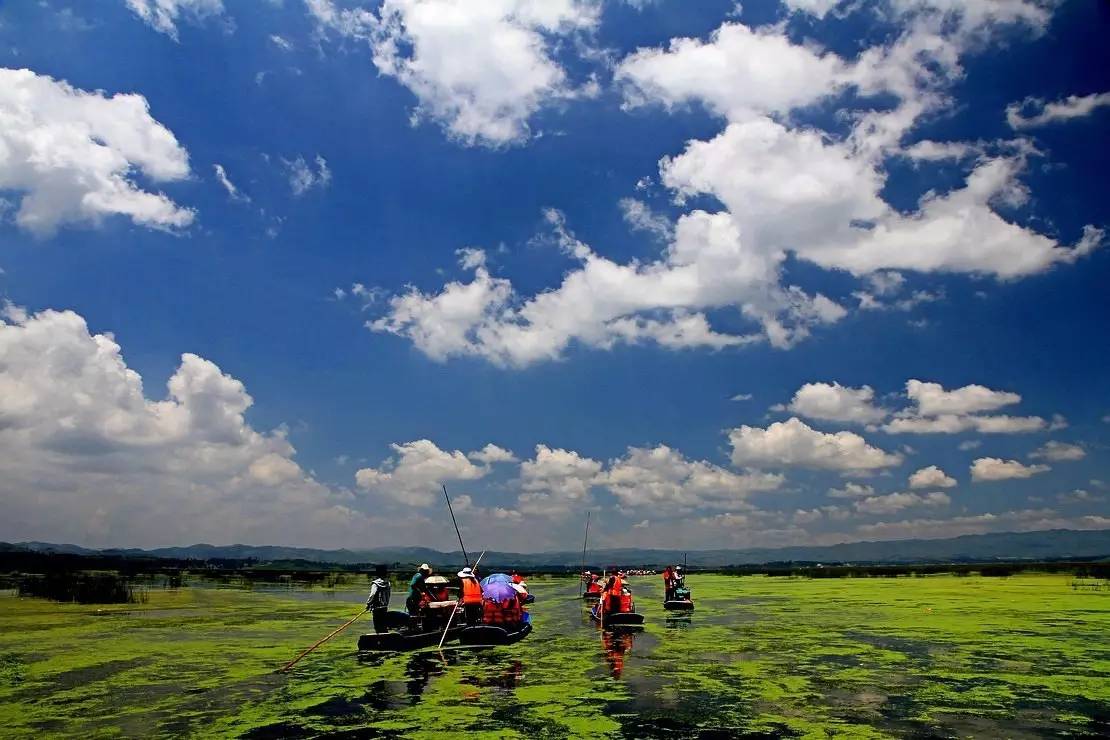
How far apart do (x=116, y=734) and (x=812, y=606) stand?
30264 mm

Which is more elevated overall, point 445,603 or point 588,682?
point 445,603

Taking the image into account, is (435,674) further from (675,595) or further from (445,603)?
(675,595)

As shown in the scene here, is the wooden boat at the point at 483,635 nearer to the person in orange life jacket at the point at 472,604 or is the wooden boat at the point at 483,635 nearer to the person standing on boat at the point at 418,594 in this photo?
the person in orange life jacket at the point at 472,604

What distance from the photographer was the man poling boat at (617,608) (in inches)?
925

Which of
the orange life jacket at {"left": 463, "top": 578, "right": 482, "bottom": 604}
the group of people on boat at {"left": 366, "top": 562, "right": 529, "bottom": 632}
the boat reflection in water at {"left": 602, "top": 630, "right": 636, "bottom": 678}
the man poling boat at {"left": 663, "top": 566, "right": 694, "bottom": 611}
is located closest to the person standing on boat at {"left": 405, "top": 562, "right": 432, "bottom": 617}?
the group of people on boat at {"left": 366, "top": 562, "right": 529, "bottom": 632}

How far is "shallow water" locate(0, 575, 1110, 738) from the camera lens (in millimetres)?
10250

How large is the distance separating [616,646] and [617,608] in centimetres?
484

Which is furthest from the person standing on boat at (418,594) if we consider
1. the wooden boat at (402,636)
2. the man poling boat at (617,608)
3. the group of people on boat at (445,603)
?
the man poling boat at (617,608)

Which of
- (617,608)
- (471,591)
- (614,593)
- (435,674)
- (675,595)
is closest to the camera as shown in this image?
(435,674)

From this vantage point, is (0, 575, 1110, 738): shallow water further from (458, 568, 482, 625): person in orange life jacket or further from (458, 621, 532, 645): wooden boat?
(458, 568, 482, 625): person in orange life jacket

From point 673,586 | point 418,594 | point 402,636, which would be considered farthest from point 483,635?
point 673,586

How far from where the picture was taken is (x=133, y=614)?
29016mm

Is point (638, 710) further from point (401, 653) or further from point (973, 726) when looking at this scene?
point (401, 653)

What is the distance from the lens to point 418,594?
64.0 feet
